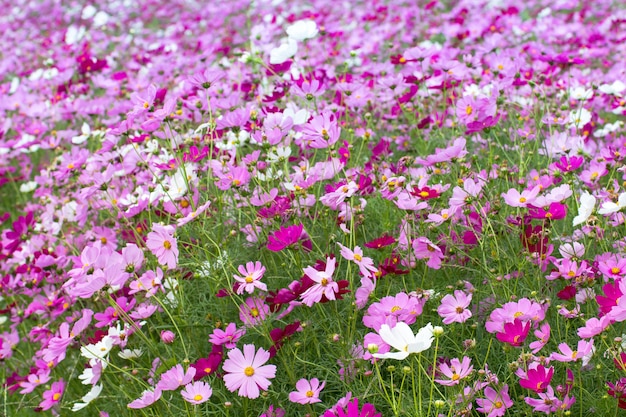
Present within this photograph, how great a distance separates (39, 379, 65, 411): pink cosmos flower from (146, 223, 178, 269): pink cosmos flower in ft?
1.89

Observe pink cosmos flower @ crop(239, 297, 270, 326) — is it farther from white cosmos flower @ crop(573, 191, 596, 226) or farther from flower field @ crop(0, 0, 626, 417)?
white cosmos flower @ crop(573, 191, 596, 226)

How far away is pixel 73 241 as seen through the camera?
228cm

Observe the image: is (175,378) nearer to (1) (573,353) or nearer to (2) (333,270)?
(2) (333,270)

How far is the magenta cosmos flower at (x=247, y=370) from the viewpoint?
4.76 ft

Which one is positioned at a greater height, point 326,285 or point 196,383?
point 326,285

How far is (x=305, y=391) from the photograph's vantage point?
151 centimetres

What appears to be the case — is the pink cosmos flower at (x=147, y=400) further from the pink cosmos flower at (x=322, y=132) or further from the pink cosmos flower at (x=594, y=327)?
the pink cosmos flower at (x=594, y=327)

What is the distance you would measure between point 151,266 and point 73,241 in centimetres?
42

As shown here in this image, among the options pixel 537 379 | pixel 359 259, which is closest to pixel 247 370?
pixel 359 259

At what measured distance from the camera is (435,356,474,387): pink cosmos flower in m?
1.35

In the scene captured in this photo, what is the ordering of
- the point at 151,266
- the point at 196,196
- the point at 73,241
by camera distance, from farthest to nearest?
1. the point at 73,241
2. the point at 151,266
3. the point at 196,196

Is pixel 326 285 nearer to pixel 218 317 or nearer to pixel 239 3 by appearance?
pixel 218 317

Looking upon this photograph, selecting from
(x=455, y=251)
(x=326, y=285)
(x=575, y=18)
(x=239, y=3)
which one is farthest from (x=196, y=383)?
(x=239, y=3)

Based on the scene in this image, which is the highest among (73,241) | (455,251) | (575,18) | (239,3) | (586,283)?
(586,283)
